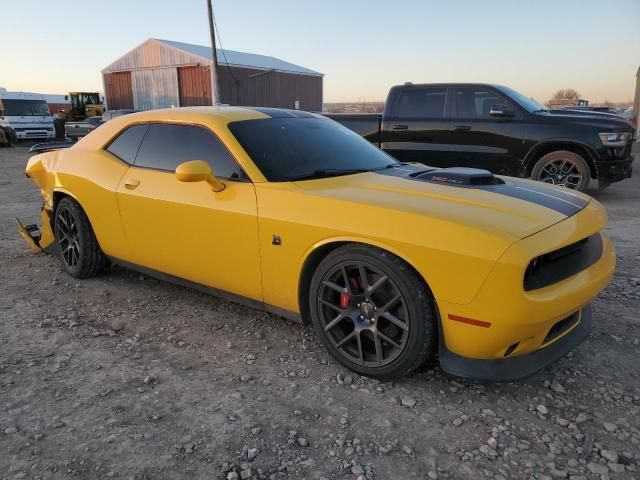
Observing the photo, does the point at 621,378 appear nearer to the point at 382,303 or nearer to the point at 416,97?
the point at 382,303

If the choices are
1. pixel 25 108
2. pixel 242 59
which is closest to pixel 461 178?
pixel 25 108

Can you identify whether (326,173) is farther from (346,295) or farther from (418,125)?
(418,125)

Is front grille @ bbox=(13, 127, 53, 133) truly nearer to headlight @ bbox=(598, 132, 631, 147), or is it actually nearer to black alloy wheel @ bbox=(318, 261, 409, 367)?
headlight @ bbox=(598, 132, 631, 147)

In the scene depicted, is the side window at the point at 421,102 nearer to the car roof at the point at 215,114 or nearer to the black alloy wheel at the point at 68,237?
the car roof at the point at 215,114

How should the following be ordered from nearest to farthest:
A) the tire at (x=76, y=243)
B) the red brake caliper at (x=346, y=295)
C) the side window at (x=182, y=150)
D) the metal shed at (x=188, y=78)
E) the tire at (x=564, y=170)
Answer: the red brake caliper at (x=346, y=295) → the side window at (x=182, y=150) → the tire at (x=76, y=243) → the tire at (x=564, y=170) → the metal shed at (x=188, y=78)

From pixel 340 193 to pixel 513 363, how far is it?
127 centimetres

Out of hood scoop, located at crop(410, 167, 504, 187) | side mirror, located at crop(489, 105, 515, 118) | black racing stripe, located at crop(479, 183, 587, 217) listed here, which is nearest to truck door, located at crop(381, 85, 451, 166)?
side mirror, located at crop(489, 105, 515, 118)

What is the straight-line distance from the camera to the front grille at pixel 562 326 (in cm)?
Result: 256

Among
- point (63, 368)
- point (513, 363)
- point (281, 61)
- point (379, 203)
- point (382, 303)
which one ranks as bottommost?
point (63, 368)

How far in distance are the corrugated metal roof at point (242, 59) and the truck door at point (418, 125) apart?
76.4 feet

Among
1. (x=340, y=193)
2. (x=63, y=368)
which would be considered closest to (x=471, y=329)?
(x=340, y=193)

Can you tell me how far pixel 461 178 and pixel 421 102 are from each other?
5457 mm

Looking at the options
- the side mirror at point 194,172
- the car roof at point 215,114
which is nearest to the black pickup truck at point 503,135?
the car roof at point 215,114

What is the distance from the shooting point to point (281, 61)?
125ft
